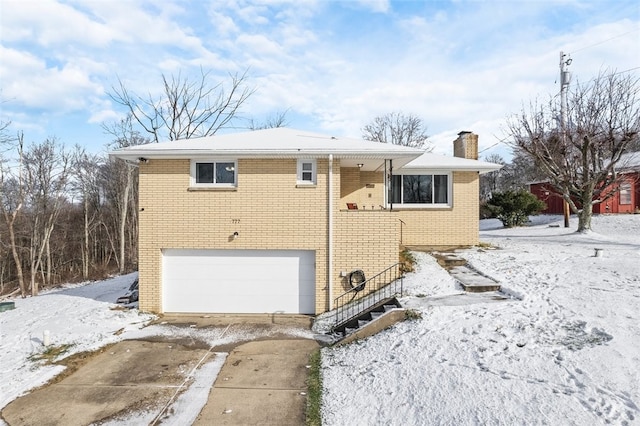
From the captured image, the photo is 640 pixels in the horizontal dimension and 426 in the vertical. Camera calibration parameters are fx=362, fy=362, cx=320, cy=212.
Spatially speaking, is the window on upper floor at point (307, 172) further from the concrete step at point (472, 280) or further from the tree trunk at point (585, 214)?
the tree trunk at point (585, 214)

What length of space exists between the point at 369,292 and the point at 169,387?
5.65m

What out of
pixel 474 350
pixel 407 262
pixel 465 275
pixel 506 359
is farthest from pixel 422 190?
pixel 506 359

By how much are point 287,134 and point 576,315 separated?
8898mm

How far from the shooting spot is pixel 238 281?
33.8 feet

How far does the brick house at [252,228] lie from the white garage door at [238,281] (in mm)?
28

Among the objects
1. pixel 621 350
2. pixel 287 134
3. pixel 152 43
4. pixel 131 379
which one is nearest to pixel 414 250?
pixel 287 134

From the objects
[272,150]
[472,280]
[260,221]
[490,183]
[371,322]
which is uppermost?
[490,183]

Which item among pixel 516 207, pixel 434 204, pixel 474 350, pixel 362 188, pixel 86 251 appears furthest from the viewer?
pixel 86 251

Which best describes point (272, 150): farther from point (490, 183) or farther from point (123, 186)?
point (490, 183)

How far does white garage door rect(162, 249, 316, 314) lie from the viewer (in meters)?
10.2

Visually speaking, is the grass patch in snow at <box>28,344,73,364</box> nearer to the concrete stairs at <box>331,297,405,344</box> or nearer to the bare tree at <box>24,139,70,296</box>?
the concrete stairs at <box>331,297,405,344</box>

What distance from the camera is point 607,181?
16.3m

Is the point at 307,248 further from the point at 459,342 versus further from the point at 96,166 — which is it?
the point at 96,166

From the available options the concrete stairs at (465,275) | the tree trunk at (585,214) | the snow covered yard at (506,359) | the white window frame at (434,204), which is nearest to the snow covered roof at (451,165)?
the white window frame at (434,204)
